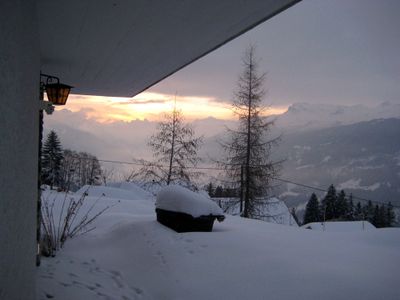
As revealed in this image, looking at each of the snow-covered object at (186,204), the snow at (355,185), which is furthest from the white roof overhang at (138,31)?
the snow at (355,185)

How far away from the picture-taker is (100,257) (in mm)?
4020

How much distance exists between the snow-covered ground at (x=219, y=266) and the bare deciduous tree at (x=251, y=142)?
1196cm

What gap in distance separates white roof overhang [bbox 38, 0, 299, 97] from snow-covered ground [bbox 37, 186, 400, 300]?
2054 millimetres

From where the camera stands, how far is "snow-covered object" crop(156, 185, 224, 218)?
4889 mm

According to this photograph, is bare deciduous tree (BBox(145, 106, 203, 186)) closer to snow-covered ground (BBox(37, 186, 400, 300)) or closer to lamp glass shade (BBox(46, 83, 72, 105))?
snow-covered ground (BBox(37, 186, 400, 300))

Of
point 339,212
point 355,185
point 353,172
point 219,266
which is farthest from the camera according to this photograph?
point 353,172

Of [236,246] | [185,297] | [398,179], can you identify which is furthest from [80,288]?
[398,179]

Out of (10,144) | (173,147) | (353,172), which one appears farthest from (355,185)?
(10,144)

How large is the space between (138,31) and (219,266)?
2307 millimetres

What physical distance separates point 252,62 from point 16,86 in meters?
17.7

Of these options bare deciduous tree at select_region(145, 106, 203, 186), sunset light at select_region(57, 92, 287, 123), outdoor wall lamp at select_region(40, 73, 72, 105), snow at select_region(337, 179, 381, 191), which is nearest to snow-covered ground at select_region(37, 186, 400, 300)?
outdoor wall lamp at select_region(40, 73, 72, 105)

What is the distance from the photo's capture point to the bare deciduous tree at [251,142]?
17031 mm

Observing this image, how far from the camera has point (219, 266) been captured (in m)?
3.46

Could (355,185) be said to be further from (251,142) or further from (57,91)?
(57,91)
